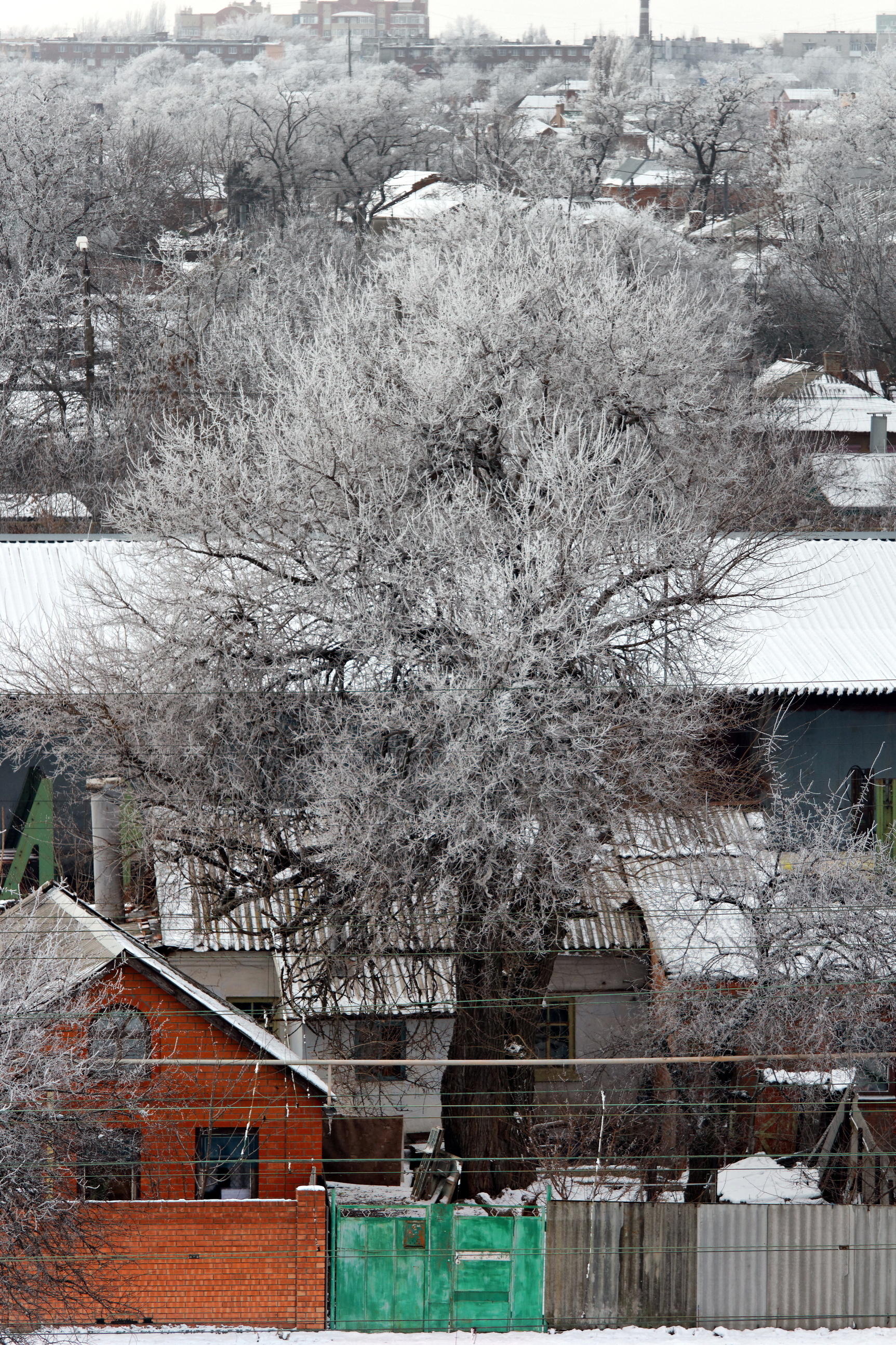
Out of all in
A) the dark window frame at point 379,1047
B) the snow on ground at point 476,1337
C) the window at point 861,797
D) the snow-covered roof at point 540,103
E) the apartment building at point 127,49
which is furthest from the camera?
the apartment building at point 127,49

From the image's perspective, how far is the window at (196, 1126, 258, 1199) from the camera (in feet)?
43.8

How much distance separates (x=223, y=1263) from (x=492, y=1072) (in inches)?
131

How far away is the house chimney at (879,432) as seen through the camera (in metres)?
37.2

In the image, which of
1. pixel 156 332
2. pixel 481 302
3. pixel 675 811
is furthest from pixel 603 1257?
pixel 156 332

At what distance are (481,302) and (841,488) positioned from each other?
14569 mm

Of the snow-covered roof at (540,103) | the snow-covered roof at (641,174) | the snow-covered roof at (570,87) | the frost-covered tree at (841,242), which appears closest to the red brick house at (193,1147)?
the frost-covered tree at (841,242)

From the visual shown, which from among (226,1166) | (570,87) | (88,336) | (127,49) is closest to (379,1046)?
(226,1166)

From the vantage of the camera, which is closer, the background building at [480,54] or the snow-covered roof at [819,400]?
the snow-covered roof at [819,400]

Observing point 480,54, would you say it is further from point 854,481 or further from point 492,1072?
point 492,1072

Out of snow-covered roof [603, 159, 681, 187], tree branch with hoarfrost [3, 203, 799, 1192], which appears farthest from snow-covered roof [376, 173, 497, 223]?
tree branch with hoarfrost [3, 203, 799, 1192]

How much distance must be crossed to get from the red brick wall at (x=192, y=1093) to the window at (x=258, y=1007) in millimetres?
3062

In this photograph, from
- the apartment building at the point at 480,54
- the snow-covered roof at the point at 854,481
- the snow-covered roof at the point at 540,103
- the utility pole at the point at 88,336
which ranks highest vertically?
the apartment building at the point at 480,54

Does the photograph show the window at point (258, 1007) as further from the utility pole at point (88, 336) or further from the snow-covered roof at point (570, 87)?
the snow-covered roof at point (570, 87)

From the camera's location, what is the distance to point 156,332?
39438 millimetres
